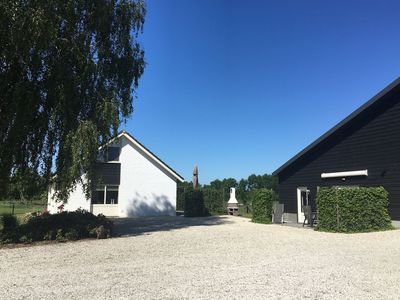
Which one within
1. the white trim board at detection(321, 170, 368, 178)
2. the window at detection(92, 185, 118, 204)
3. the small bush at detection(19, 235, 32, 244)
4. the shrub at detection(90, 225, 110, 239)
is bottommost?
the small bush at detection(19, 235, 32, 244)

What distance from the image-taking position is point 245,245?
1220 cm

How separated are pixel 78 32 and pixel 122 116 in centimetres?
330

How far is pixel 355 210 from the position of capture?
15.6 m

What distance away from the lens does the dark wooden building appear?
16766 mm

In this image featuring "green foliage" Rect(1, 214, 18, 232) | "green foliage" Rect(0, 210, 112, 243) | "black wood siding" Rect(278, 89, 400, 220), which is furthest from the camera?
"black wood siding" Rect(278, 89, 400, 220)

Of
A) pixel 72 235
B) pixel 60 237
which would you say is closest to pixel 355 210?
pixel 72 235

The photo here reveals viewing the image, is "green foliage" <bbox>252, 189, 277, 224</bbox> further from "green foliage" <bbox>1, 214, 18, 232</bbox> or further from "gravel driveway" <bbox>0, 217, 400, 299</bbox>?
"green foliage" <bbox>1, 214, 18, 232</bbox>

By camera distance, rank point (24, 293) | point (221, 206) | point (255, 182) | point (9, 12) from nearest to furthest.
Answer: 1. point (24, 293)
2. point (9, 12)
3. point (221, 206)
4. point (255, 182)

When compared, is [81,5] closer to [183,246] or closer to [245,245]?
[183,246]

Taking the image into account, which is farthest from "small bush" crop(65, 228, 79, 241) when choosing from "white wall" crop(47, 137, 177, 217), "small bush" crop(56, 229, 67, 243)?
"white wall" crop(47, 137, 177, 217)

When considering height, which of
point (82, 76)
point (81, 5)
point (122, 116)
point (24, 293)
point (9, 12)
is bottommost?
point (24, 293)

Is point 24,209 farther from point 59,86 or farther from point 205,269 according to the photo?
point 205,269

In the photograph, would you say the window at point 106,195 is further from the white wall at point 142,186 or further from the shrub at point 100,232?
the shrub at point 100,232

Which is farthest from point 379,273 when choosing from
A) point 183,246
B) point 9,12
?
point 9,12
